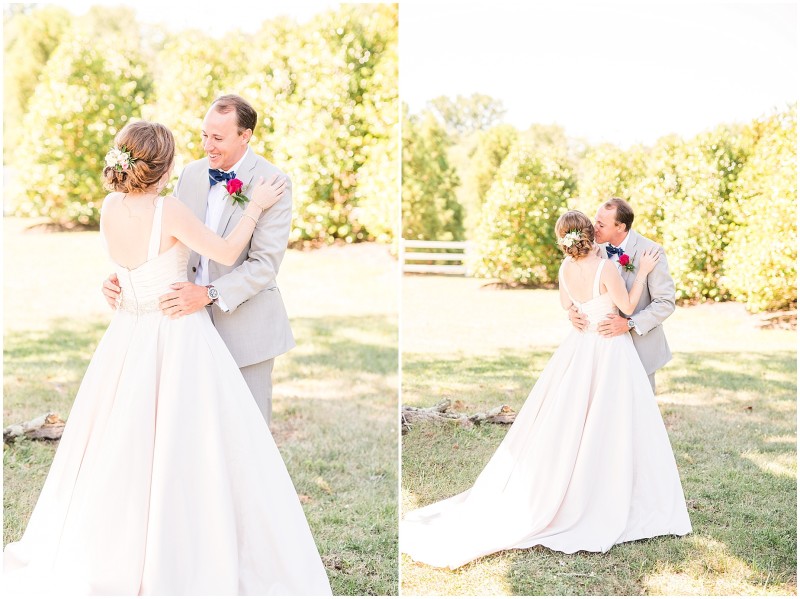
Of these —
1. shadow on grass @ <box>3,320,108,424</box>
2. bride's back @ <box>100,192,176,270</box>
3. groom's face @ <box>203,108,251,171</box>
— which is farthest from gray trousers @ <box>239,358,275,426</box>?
shadow on grass @ <box>3,320,108,424</box>

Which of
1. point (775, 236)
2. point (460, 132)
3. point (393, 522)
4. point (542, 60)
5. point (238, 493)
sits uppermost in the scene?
point (542, 60)

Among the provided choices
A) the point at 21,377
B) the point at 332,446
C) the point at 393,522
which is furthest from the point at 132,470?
the point at 21,377

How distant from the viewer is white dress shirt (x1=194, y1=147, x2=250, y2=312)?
11.9 feet

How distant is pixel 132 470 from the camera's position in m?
3.20

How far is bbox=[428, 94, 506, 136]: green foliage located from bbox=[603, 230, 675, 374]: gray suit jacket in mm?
1375

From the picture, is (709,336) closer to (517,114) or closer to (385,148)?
(517,114)

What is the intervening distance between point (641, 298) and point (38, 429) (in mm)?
4165

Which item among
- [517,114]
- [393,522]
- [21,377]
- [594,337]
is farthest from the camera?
[21,377]

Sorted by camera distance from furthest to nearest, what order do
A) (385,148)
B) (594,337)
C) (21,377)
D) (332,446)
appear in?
(385,148)
(21,377)
(332,446)
(594,337)

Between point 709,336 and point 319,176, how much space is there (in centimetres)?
723

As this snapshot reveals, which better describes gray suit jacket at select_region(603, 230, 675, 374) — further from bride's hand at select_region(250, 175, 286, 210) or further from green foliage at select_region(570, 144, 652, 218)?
bride's hand at select_region(250, 175, 286, 210)

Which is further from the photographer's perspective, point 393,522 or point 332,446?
point 332,446

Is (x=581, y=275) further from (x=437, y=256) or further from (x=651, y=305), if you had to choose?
(x=437, y=256)

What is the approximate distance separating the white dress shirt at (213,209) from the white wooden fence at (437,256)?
1.74m
